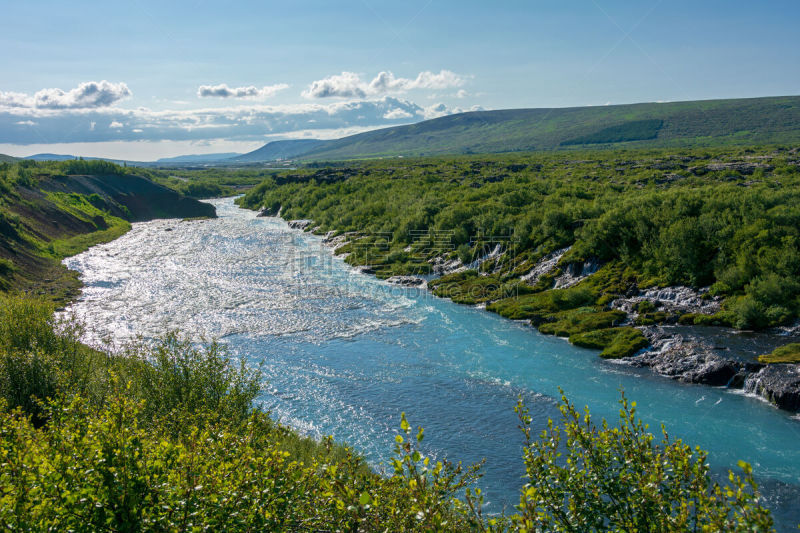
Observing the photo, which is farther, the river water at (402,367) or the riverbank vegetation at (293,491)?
the river water at (402,367)

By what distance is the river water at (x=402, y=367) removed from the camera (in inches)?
1019

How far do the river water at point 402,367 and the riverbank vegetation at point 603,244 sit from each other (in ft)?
17.9

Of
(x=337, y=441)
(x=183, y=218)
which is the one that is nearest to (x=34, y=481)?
(x=337, y=441)

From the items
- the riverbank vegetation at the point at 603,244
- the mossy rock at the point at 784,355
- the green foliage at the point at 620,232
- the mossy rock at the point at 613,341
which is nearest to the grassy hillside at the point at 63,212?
the green foliage at the point at 620,232

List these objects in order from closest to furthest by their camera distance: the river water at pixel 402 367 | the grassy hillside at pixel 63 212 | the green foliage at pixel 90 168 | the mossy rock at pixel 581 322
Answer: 1. the river water at pixel 402 367
2. the mossy rock at pixel 581 322
3. the grassy hillside at pixel 63 212
4. the green foliage at pixel 90 168

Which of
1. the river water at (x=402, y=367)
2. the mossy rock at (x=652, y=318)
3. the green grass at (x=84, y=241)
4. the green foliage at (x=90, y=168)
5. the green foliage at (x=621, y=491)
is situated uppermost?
the green foliage at (x=90, y=168)

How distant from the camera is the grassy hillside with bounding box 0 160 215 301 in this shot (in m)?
58.6

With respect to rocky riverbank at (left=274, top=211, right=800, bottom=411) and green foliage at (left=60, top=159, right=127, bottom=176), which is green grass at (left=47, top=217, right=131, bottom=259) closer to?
green foliage at (left=60, top=159, right=127, bottom=176)

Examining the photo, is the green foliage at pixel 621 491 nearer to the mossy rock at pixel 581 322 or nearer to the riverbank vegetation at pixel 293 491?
the riverbank vegetation at pixel 293 491

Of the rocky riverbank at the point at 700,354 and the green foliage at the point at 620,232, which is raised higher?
the green foliage at the point at 620,232

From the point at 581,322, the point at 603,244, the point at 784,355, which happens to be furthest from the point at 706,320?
the point at 603,244

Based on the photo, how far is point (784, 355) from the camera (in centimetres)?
3175

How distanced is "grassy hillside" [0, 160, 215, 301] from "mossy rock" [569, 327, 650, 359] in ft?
160

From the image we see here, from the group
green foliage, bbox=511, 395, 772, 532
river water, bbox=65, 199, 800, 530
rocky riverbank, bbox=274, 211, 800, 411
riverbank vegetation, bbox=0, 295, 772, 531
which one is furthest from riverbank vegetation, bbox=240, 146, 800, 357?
riverbank vegetation, bbox=0, 295, 772, 531
